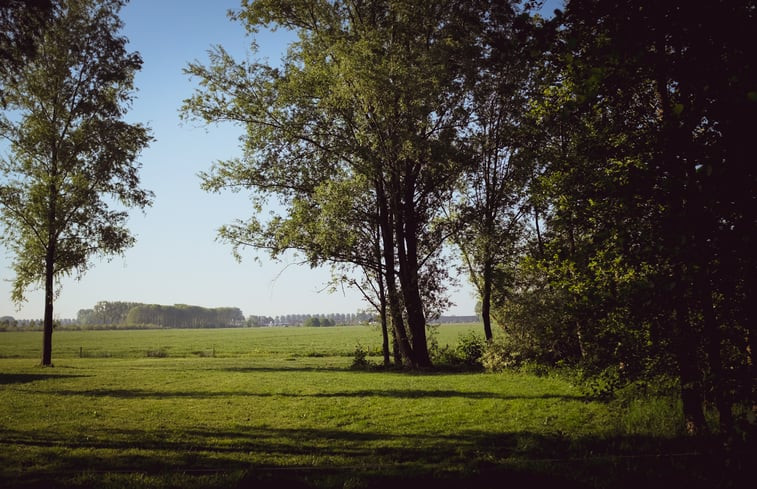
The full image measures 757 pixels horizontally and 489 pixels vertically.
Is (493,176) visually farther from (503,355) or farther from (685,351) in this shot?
(685,351)

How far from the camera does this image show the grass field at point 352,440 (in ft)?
24.3

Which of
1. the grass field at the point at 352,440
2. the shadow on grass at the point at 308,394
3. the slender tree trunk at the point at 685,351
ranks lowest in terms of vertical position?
the shadow on grass at the point at 308,394

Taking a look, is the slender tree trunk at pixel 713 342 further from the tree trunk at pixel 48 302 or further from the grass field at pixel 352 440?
the tree trunk at pixel 48 302

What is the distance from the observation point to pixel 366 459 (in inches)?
344

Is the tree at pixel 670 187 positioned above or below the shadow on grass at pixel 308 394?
above

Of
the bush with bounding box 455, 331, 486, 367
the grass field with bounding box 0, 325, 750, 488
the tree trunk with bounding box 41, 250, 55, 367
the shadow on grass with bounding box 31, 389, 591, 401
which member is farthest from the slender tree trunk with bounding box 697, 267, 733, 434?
the tree trunk with bounding box 41, 250, 55, 367

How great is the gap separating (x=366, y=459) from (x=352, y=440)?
157cm

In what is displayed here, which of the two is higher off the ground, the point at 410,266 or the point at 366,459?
the point at 410,266

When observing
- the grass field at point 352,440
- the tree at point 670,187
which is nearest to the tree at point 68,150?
the grass field at point 352,440

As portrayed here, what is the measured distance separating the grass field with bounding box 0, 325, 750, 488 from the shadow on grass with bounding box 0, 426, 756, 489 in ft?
0.12

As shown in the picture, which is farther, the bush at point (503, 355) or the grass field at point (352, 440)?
the bush at point (503, 355)

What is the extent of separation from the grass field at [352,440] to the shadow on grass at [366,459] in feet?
0.12

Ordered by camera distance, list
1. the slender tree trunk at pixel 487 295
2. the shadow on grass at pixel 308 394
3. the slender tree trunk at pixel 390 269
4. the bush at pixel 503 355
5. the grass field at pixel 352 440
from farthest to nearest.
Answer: the slender tree trunk at pixel 390 269, the slender tree trunk at pixel 487 295, the bush at pixel 503 355, the shadow on grass at pixel 308 394, the grass field at pixel 352 440

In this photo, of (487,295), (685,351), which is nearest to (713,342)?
(685,351)
